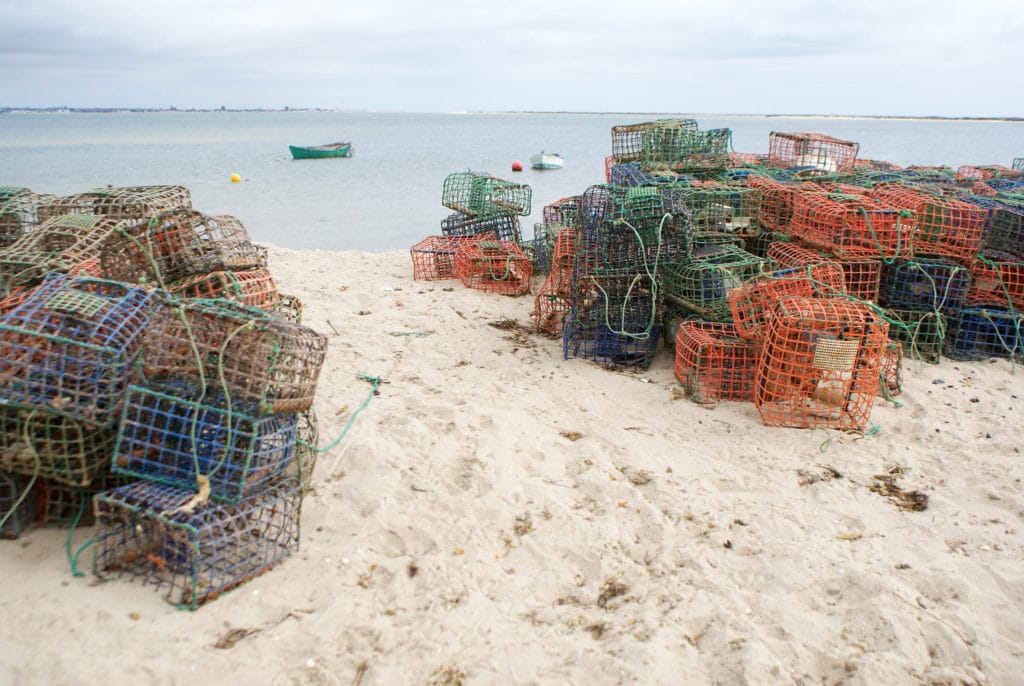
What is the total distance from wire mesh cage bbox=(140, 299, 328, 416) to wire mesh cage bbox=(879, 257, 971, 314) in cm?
511

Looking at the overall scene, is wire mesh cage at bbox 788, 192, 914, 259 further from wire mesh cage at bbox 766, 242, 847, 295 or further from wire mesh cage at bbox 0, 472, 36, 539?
wire mesh cage at bbox 0, 472, 36, 539

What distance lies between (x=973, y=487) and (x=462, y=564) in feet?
9.85

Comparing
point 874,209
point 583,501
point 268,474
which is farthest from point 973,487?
point 268,474

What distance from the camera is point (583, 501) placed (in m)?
3.77

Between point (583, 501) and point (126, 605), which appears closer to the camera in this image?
point (126, 605)

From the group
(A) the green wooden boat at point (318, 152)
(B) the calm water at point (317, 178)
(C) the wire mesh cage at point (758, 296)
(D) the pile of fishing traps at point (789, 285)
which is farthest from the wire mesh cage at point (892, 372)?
(A) the green wooden boat at point (318, 152)

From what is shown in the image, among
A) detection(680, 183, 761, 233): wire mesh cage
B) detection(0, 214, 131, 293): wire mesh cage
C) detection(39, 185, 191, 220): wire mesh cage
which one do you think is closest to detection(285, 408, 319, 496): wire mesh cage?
detection(0, 214, 131, 293): wire mesh cage

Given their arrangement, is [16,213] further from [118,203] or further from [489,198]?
[489,198]

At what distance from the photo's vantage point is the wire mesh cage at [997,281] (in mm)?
6051

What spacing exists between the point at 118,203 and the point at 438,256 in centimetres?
466

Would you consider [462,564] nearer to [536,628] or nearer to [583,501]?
[536,628]

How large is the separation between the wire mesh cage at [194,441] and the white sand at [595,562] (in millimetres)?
475

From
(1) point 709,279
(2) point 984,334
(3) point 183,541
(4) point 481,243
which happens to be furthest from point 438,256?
(3) point 183,541

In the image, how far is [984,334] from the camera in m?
5.99
